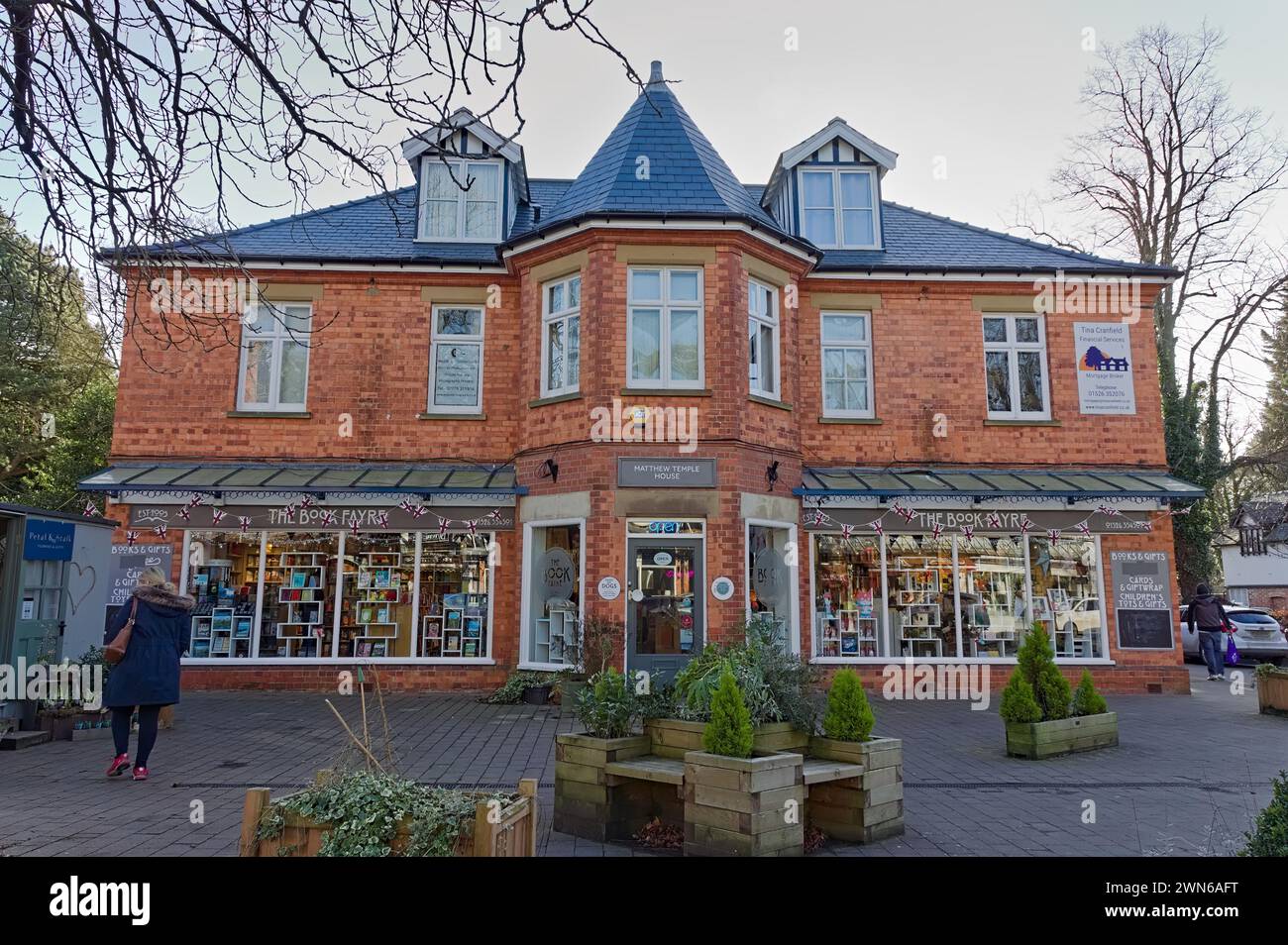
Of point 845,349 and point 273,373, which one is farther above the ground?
point 845,349

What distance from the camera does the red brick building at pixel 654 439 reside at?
12.4 meters

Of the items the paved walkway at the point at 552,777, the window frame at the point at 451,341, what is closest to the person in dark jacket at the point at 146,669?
the paved walkway at the point at 552,777

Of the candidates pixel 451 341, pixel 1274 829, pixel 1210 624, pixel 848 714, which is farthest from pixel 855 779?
pixel 1210 624

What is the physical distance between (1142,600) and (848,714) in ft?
35.6

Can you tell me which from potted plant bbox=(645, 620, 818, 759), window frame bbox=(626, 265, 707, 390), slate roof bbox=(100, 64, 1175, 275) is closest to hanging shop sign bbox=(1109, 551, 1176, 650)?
slate roof bbox=(100, 64, 1175, 275)

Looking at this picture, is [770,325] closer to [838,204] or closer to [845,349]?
[845,349]

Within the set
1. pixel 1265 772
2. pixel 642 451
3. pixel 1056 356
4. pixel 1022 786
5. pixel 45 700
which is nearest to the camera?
pixel 1022 786

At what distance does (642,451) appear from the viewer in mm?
12195

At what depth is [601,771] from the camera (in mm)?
5465

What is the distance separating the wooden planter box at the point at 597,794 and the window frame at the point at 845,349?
383 inches

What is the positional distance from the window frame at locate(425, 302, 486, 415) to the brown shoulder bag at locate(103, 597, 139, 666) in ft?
22.6
